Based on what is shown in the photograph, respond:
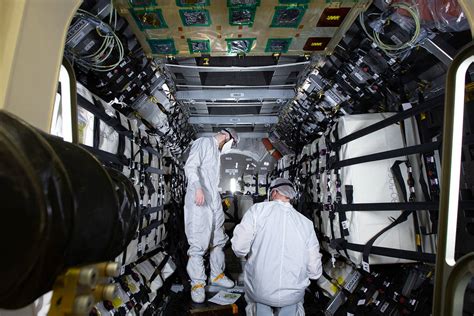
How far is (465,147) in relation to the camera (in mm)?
2139

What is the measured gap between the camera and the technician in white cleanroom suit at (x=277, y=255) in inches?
125

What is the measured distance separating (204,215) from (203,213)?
0.11ft

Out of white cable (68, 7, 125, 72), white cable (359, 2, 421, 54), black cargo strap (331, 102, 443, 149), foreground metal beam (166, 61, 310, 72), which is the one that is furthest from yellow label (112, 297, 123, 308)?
white cable (359, 2, 421, 54)

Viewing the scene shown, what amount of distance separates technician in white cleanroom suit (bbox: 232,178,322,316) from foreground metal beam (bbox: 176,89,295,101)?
210 centimetres

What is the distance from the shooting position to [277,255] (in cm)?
322

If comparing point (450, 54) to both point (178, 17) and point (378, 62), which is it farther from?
point (178, 17)

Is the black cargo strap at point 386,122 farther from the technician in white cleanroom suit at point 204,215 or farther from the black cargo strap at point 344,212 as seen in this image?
the technician in white cleanroom suit at point 204,215

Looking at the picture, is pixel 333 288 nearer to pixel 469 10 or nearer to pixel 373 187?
pixel 373 187

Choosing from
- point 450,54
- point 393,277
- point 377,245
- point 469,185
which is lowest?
point 393,277

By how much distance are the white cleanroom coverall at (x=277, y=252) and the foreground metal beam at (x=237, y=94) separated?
2.23m

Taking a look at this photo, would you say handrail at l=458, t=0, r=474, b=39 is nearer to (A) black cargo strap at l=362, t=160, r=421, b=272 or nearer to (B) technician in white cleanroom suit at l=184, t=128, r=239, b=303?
(A) black cargo strap at l=362, t=160, r=421, b=272

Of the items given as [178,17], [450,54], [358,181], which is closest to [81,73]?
[178,17]

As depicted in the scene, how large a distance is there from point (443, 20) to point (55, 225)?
2837 mm

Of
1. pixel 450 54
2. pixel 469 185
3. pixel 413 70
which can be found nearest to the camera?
pixel 469 185
